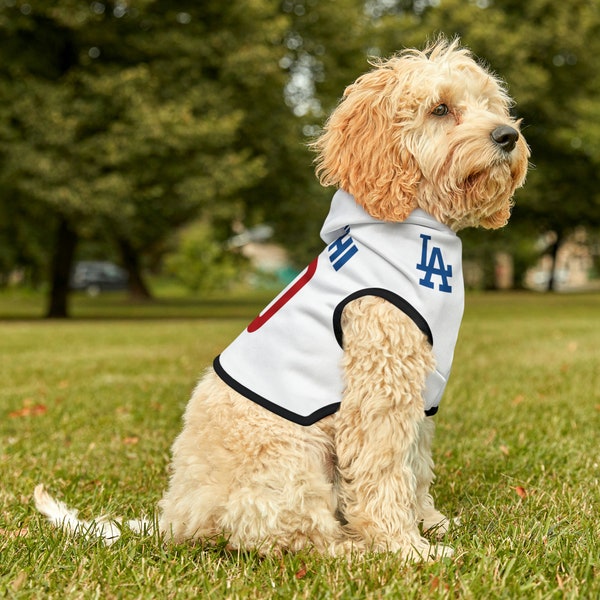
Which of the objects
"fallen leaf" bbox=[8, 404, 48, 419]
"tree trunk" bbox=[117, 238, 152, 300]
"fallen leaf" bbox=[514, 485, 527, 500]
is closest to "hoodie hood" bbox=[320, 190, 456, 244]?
"fallen leaf" bbox=[514, 485, 527, 500]

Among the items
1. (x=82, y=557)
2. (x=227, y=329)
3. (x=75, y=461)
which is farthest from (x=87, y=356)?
(x=82, y=557)

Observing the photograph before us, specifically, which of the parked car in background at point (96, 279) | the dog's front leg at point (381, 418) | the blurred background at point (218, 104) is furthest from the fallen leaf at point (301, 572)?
the parked car in background at point (96, 279)

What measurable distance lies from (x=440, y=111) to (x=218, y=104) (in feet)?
57.8

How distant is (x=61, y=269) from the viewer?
23.4 m

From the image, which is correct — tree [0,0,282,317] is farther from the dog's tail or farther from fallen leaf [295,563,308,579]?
fallen leaf [295,563,308,579]

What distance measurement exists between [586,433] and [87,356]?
25.9 feet

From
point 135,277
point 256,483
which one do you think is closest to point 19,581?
point 256,483

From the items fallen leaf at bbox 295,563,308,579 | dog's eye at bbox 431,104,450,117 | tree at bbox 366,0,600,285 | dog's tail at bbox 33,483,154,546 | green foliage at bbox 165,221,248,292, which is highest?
tree at bbox 366,0,600,285

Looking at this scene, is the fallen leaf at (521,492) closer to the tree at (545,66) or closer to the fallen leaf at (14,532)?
the fallen leaf at (14,532)

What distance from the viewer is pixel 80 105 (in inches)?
749

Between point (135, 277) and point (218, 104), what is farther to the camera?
point (135, 277)

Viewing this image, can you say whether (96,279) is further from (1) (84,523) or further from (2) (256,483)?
(2) (256,483)

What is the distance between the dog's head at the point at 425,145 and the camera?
3258 mm

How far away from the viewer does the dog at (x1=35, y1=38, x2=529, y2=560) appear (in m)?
3.16
